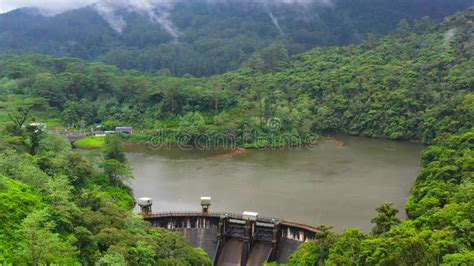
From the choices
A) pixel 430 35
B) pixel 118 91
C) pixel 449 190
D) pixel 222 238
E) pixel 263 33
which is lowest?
pixel 222 238

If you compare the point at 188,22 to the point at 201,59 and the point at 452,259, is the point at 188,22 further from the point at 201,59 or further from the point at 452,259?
the point at 452,259

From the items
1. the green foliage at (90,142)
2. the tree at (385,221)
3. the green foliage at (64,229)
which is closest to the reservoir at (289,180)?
the green foliage at (90,142)

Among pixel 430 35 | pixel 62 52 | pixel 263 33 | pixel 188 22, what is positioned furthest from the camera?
pixel 188 22

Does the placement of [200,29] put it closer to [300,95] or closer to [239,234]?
[300,95]

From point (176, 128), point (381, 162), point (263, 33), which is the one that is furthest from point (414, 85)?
point (263, 33)

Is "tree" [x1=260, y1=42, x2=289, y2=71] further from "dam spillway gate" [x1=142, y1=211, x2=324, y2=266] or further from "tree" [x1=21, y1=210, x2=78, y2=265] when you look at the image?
"tree" [x1=21, y1=210, x2=78, y2=265]

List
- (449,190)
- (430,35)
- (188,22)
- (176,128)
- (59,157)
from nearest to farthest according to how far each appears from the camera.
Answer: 1. (449,190)
2. (59,157)
3. (176,128)
4. (430,35)
5. (188,22)

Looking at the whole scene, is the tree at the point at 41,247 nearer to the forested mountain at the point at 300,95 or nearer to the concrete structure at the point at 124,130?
the forested mountain at the point at 300,95

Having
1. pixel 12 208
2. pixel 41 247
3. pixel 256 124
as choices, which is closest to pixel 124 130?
pixel 256 124
